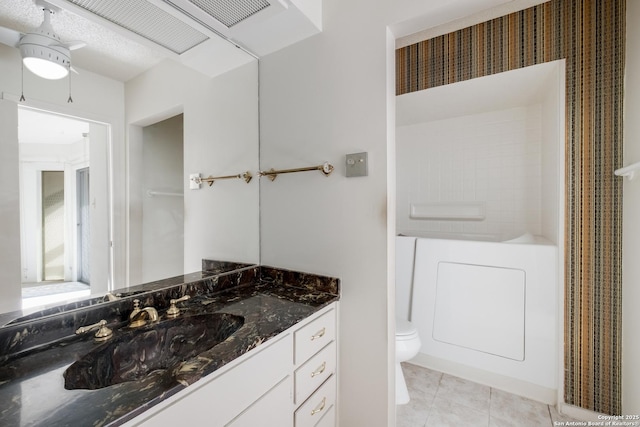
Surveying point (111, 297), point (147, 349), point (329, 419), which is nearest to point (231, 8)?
point (111, 297)

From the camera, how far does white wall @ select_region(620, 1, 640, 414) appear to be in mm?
1383

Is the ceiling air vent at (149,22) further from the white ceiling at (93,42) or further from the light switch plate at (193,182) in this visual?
the light switch plate at (193,182)

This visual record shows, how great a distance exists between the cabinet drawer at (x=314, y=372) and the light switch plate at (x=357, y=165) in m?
0.84

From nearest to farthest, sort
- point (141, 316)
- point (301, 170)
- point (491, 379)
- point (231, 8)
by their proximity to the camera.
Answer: point (141, 316)
point (231, 8)
point (301, 170)
point (491, 379)

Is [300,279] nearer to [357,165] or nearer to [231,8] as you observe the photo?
[357,165]

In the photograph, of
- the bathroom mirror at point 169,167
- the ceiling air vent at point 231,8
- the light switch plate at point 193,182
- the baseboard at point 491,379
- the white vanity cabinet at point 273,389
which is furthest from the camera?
the baseboard at point 491,379

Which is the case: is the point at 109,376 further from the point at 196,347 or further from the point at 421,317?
the point at 421,317

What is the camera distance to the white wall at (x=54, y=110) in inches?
31.3

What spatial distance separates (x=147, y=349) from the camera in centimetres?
98

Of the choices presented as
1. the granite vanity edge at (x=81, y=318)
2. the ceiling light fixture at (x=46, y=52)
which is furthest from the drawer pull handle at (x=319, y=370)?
the ceiling light fixture at (x=46, y=52)

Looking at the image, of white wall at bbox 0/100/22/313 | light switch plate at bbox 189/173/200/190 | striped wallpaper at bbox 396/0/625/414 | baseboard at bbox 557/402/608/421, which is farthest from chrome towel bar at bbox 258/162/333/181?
baseboard at bbox 557/402/608/421

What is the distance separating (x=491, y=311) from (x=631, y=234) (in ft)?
2.97

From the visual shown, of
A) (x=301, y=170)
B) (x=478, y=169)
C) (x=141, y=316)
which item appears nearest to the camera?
(x=141, y=316)

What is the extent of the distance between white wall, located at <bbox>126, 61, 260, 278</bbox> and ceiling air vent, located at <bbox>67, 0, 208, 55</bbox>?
0.34 ft
